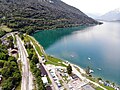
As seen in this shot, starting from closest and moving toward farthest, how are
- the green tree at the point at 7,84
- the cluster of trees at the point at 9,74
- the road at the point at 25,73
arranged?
the green tree at the point at 7,84
the cluster of trees at the point at 9,74
the road at the point at 25,73

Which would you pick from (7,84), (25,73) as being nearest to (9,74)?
(25,73)

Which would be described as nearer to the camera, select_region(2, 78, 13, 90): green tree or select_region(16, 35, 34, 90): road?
select_region(2, 78, 13, 90): green tree

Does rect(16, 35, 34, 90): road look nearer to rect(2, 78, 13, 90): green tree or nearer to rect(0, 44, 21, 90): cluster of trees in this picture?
rect(0, 44, 21, 90): cluster of trees

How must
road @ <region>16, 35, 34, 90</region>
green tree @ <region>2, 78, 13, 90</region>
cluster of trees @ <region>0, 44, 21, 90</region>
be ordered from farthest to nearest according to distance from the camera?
road @ <region>16, 35, 34, 90</region>, cluster of trees @ <region>0, 44, 21, 90</region>, green tree @ <region>2, 78, 13, 90</region>

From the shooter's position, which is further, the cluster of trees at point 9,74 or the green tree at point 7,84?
the cluster of trees at point 9,74

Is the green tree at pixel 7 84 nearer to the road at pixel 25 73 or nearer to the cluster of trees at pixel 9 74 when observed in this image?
the cluster of trees at pixel 9 74

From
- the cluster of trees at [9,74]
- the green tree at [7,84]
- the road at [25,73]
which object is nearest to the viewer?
the green tree at [7,84]

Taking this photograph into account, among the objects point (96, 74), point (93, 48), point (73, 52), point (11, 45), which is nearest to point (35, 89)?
point (96, 74)

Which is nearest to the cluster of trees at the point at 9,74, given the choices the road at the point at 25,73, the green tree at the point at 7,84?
the green tree at the point at 7,84

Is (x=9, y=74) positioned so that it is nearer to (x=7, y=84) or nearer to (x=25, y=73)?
(x=25, y=73)

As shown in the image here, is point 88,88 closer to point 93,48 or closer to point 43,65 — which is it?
point 43,65

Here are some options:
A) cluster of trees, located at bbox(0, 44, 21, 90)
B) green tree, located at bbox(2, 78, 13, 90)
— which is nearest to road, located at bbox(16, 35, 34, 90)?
cluster of trees, located at bbox(0, 44, 21, 90)
